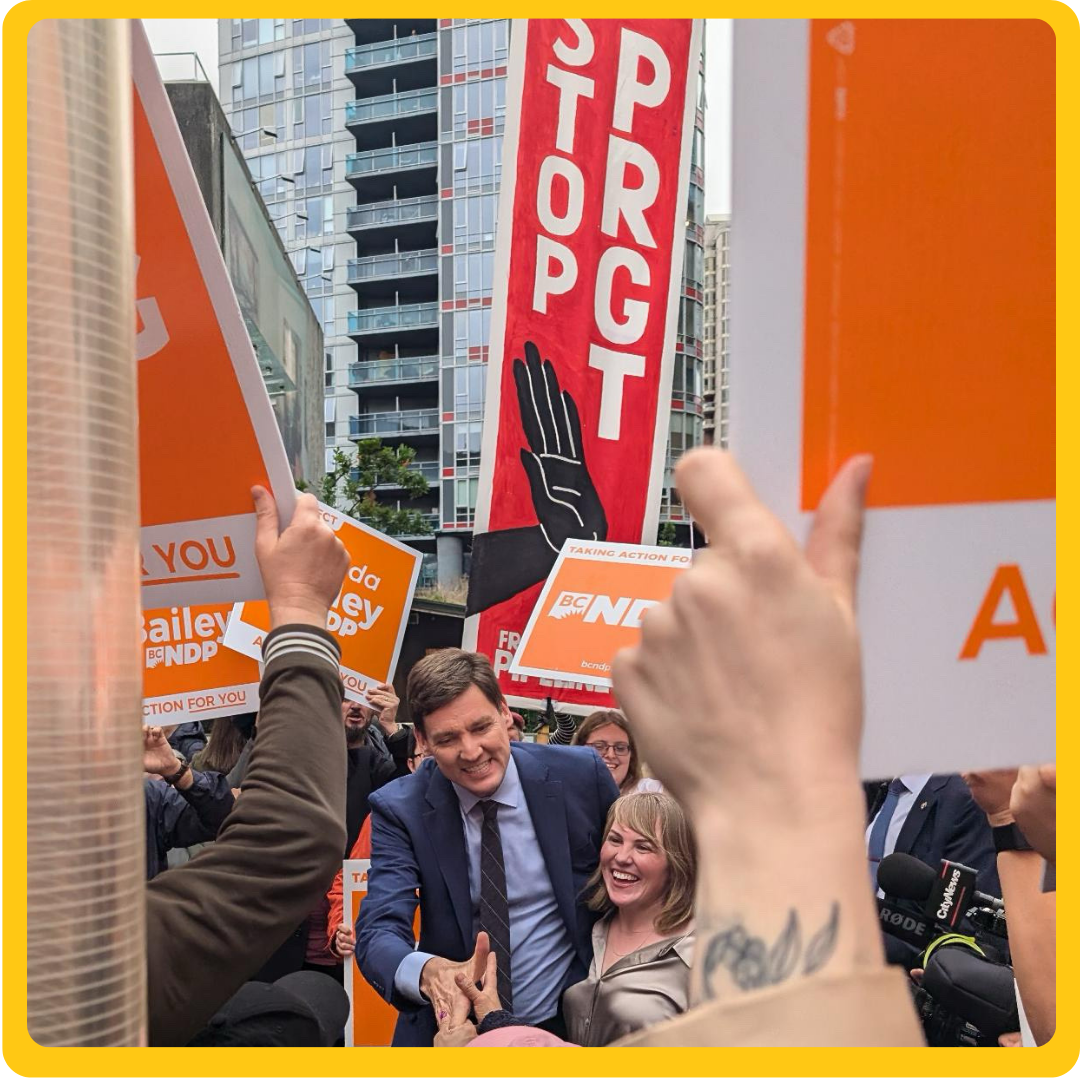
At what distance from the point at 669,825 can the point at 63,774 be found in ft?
7.32

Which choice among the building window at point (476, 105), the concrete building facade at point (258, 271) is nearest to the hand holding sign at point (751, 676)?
the concrete building facade at point (258, 271)

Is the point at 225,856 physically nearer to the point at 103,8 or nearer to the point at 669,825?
the point at 103,8

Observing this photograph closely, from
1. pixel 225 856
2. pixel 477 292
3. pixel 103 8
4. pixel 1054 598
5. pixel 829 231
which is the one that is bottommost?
pixel 225 856

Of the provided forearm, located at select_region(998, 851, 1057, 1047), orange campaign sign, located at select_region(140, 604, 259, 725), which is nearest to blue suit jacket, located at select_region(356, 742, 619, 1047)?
forearm, located at select_region(998, 851, 1057, 1047)

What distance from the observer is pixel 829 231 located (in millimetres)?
909

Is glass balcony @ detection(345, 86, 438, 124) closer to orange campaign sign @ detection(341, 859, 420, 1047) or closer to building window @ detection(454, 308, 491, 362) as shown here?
building window @ detection(454, 308, 491, 362)

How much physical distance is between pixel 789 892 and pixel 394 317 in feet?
170

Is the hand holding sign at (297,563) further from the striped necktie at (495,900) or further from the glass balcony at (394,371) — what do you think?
the glass balcony at (394,371)

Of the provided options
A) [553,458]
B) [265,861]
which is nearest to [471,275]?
[553,458]

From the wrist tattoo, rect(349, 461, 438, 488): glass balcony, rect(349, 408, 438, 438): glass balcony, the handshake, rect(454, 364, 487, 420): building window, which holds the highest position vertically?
rect(454, 364, 487, 420): building window

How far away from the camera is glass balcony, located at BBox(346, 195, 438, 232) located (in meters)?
50.0

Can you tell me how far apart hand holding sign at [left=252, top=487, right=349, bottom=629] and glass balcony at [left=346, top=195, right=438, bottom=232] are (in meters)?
50.0

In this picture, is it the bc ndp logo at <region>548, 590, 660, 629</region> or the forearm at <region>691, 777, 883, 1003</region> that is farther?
the bc ndp logo at <region>548, 590, 660, 629</region>

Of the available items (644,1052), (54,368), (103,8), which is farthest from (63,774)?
(103,8)
